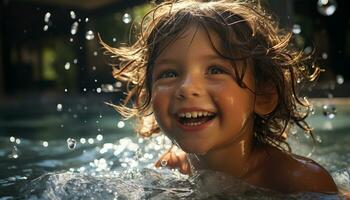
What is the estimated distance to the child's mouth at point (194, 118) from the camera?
200cm

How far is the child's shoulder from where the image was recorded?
7.19 feet

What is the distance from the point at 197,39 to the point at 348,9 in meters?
12.8

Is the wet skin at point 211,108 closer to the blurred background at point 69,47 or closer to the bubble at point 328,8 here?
the blurred background at point 69,47

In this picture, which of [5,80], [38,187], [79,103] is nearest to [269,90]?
[38,187]

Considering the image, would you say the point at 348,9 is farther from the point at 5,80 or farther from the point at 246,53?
the point at 246,53

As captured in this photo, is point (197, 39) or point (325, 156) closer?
point (197, 39)

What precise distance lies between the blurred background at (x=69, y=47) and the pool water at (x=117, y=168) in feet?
22.5

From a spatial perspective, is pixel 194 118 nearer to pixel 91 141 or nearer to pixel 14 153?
pixel 14 153

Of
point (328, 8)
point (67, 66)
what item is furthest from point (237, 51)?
A: point (67, 66)

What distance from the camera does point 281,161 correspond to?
2.31m

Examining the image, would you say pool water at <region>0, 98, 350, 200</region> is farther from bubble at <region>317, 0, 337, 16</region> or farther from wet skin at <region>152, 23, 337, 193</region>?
bubble at <region>317, 0, 337, 16</region>

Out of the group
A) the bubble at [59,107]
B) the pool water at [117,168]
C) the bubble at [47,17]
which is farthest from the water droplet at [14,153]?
the bubble at [47,17]

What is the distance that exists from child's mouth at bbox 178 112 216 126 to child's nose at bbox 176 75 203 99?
2.8 inches

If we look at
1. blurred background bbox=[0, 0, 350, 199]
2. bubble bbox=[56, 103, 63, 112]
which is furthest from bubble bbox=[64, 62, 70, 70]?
bubble bbox=[56, 103, 63, 112]
